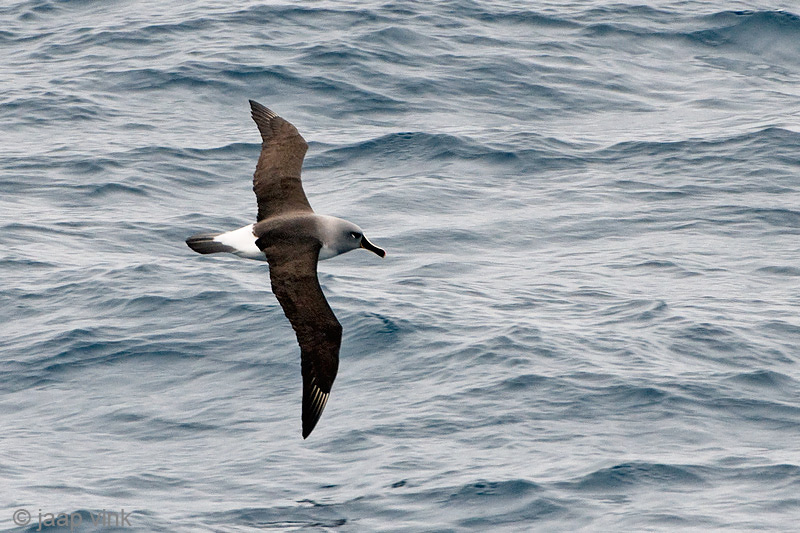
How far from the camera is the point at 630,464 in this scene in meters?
11.9

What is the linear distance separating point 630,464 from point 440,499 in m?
1.77

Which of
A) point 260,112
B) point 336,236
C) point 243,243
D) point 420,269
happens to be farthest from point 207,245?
point 420,269

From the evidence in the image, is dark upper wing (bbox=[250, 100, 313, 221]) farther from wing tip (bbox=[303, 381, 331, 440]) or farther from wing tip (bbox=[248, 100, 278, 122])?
wing tip (bbox=[303, 381, 331, 440])

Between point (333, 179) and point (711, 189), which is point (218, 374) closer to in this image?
point (333, 179)

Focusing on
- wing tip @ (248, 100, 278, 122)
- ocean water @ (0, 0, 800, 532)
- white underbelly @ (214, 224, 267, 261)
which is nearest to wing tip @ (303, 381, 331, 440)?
ocean water @ (0, 0, 800, 532)

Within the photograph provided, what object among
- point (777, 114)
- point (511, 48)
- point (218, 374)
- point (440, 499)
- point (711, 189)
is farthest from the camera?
point (511, 48)

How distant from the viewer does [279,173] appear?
13.8 metres

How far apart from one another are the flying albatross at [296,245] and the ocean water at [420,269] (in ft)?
3.43

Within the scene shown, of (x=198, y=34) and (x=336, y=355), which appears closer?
(x=336, y=355)

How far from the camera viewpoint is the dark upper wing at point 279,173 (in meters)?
13.6

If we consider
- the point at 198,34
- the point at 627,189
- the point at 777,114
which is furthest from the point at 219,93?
the point at 777,114

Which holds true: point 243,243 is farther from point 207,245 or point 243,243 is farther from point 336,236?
point 336,236

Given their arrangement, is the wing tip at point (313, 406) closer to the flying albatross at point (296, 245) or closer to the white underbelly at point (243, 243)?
the flying albatross at point (296, 245)

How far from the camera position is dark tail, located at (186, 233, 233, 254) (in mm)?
12516
